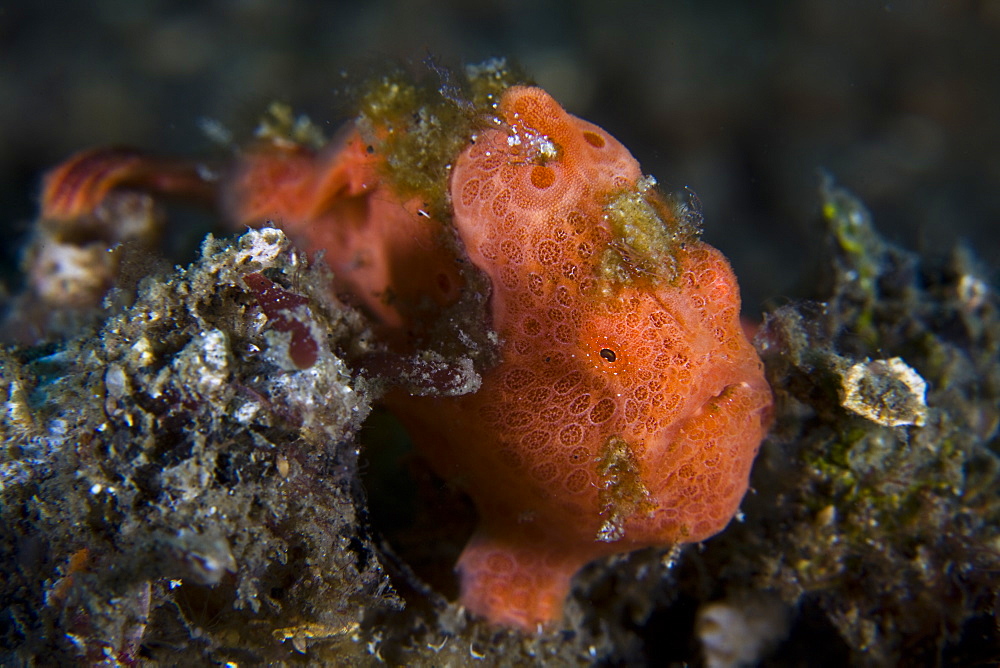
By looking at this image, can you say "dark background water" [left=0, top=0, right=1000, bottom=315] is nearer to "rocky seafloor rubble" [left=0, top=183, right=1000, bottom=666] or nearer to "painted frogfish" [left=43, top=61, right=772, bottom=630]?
"rocky seafloor rubble" [left=0, top=183, right=1000, bottom=666]

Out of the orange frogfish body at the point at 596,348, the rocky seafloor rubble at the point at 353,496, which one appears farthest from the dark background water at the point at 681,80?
the orange frogfish body at the point at 596,348

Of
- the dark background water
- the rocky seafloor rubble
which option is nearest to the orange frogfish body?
the rocky seafloor rubble

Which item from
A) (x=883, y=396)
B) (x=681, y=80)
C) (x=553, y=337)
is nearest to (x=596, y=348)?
(x=553, y=337)

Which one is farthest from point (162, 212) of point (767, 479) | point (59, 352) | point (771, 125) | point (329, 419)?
point (771, 125)

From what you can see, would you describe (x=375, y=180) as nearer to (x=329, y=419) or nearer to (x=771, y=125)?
(x=329, y=419)

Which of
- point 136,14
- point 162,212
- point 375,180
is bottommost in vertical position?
point 162,212

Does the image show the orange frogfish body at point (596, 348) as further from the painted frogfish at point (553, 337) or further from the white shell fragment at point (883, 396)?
the white shell fragment at point (883, 396)
